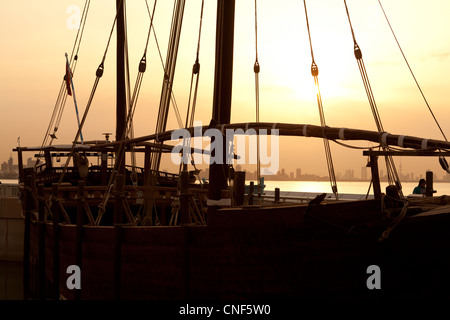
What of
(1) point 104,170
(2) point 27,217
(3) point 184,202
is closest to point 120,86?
(1) point 104,170

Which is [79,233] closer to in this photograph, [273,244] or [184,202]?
[184,202]

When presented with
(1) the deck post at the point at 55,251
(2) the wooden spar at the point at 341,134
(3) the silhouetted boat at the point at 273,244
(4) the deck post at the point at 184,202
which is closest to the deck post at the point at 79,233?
(3) the silhouetted boat at the point at 273,244

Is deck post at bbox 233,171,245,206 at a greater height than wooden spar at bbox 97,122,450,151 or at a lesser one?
lesser

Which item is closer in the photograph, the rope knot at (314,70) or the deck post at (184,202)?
the deck post at (184,202)

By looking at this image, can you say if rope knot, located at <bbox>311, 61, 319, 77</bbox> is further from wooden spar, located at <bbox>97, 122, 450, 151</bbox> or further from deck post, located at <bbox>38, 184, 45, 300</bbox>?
deck post, located at <bbox>38, 184, 45, 300</bbox>

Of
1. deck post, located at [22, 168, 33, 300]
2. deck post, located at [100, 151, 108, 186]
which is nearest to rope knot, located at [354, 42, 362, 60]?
deck post, located at [22, 168, 33, 300]

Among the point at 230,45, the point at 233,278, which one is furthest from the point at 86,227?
the point at 230,45

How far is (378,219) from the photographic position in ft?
27.2

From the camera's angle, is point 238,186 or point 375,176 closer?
point 375,176

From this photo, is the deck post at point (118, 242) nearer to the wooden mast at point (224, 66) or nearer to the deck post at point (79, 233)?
the deck post at point (79, 233)

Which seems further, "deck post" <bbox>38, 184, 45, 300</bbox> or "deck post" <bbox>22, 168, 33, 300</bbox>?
"deck post" <bbox>22, 168, 33, 300</bbox>

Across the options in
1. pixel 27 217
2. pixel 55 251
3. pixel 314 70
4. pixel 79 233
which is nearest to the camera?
pixel 79 233
